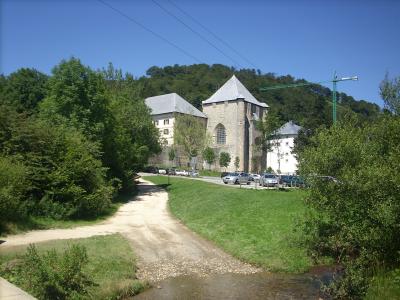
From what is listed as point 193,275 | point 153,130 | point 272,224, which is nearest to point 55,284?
point 193,275

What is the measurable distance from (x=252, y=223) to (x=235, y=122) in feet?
243

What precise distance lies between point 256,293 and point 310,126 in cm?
5378

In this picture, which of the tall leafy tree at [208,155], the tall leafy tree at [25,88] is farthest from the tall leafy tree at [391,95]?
the tall leafy tree at [208,155]

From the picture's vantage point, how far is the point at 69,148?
26.1 m

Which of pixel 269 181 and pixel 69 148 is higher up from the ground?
pixel 69 148

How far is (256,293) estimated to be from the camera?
43.9ft

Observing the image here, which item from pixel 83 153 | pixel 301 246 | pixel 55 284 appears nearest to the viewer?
pixel 55 284

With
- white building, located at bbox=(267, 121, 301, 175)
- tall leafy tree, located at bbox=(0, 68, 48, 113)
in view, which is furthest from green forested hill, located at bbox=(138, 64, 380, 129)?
tall leafy tree, located at bbox=(0, 68, 48, 113)

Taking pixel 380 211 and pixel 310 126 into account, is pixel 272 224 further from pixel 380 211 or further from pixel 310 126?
pixel 310 126

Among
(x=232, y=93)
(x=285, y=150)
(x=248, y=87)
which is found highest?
(x=248, y=87)

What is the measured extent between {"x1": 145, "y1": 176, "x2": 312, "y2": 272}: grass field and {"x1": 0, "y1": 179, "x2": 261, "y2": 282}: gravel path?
34.2 inches

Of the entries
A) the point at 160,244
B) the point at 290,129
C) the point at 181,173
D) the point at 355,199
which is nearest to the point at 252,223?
the point at 160,244

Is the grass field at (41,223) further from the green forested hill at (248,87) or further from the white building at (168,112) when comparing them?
the green forested hill at (248,87)

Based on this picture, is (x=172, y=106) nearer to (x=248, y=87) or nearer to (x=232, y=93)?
(x=232, y=93)
